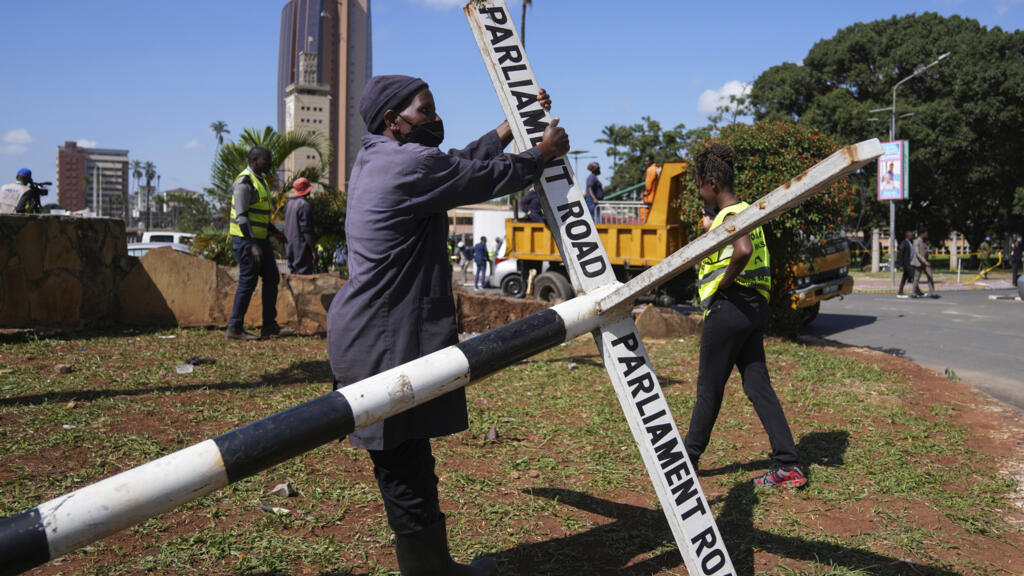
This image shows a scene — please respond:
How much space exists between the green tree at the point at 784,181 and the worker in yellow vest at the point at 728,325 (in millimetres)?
4776

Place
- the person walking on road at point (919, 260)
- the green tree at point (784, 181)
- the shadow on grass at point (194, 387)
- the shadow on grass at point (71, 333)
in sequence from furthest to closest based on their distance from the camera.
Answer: the person walking on road at point (919, 260)
the green tree at point (784, 181)
the shadow on grass at point (71, 333)
the shadow on grass at point (194, 387)

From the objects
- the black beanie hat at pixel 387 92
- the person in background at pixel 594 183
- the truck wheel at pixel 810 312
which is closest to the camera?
the black beanie hat at pixel 387 92

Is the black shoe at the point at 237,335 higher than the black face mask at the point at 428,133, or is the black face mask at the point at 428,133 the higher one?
the black face mask at the point at 428,133

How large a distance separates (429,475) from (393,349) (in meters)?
0.51

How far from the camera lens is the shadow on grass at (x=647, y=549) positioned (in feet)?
9.68

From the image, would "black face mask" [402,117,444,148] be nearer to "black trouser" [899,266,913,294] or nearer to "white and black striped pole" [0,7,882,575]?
"white and black striped pole" [0,7,882,575]

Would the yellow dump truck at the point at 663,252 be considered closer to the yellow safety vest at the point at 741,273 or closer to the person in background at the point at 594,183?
the person in background at the point at 594,183

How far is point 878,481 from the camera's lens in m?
4.07

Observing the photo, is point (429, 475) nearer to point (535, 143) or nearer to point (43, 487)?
point (535, 143)

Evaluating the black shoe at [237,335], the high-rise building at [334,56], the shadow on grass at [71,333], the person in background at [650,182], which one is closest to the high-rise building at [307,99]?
the high-rise building at [334,56]

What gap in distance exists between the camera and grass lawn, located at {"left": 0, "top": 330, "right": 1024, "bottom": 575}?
3.03m

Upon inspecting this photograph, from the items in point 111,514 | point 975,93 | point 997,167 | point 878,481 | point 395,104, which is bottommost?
point 878,481

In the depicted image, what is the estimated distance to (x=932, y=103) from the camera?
3225cm

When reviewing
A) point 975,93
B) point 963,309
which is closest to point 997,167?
Result: point 975,93
